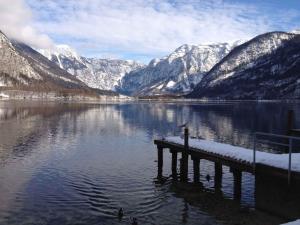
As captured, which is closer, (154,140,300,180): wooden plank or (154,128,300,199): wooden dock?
(154,128,300,199): wooden dock

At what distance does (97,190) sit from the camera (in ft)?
138

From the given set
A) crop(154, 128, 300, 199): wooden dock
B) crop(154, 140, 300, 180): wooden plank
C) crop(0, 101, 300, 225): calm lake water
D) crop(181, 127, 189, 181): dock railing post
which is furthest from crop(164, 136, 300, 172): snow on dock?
crop(0, 101, 300, 225): calm lake water

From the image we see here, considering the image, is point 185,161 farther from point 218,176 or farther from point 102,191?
point 102,191

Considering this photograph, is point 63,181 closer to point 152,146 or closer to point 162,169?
point 162,169

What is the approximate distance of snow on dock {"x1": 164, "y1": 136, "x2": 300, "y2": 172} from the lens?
31.3 metres

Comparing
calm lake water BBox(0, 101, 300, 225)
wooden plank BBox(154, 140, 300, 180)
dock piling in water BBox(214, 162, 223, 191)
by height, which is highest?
wooden plank BBox(154, 140, 300, 180)

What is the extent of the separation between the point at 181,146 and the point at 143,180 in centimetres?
527

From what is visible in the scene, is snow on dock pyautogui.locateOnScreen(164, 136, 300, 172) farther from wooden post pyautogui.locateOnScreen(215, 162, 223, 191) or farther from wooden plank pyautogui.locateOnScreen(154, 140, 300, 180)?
wooden post pyautogui.locateOnScreen(215, 162, 223, 191)

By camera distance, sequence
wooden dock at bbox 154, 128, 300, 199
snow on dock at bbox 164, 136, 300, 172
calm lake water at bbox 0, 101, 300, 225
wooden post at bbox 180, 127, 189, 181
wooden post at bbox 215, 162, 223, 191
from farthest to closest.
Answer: wooden post at bbox 180, 127, 189, 181 < wooden post at bbox 215, 162, 223, 191 < calm lake water at bbox 0, 101, 300, 225 < snow on dock at bbox 164, 136, 300, 172 < wooden dock at bbox 154, 128, 300, 199

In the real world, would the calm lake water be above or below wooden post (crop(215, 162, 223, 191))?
below

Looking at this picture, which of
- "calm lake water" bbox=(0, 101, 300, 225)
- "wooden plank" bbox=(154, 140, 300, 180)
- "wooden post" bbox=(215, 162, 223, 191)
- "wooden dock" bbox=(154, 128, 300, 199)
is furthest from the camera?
"wooden post" bbox=(215, 162, 223, 191)

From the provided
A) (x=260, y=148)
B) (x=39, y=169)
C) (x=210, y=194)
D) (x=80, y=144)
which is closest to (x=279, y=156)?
(x=210, y=194)

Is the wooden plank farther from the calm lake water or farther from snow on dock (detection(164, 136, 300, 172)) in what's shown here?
the calm lake water

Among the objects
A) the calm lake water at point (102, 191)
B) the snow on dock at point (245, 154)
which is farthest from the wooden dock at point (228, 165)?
the calm lake water at point (102, 191)
